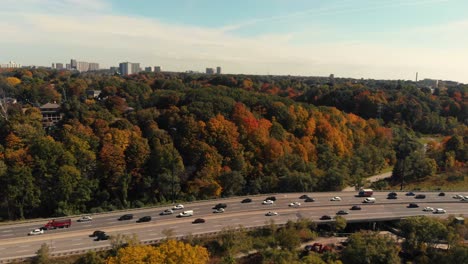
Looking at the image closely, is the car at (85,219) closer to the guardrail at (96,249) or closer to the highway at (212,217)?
the highway at (212,217)

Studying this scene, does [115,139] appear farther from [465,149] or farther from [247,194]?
[465,149]

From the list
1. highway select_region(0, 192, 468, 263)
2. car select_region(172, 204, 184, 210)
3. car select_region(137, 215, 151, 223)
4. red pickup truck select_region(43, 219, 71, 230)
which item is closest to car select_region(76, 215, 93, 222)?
highway select_region(0, 192, 468, 263)

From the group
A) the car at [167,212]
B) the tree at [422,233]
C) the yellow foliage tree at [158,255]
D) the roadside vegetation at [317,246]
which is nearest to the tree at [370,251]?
the roadside vegetation at [317,246]

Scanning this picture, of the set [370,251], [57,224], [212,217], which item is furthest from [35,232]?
[370,251]

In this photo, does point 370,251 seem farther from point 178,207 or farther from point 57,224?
point 57,224

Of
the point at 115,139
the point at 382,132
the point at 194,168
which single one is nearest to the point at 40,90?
the point at 115,139
